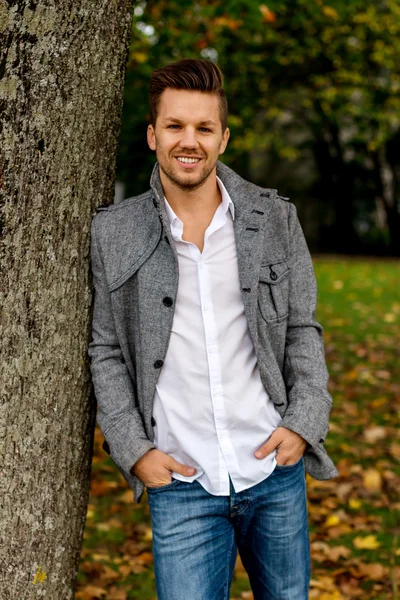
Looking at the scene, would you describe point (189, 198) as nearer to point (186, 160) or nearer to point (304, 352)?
point (186, 160)

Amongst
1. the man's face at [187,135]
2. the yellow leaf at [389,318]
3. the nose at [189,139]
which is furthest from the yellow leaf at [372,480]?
the yellow leaf at [389,318]

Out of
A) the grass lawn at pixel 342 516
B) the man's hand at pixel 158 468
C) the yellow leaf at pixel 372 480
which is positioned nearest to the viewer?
the man's hand at pixel 158 468

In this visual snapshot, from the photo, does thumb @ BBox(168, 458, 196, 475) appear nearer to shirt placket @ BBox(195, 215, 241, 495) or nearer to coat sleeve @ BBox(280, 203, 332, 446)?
shirt placket @ BBox(195, 215, 241, 495)

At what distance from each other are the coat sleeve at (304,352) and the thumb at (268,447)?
8cm

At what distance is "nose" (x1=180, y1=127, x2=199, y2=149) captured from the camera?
Answer: 2314mm

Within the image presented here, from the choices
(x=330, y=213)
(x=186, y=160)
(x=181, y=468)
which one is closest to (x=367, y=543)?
(x=181, y=468)

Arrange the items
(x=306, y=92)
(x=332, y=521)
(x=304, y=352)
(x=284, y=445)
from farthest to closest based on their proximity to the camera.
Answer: (x=306, y=92) → (x=332, y=521) → (x=304, y=352) → (x=284, y=445)

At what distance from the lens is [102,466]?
5.50m

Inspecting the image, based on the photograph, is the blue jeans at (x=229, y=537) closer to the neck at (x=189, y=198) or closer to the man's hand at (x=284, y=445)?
the man's hand at (x=284, y=445)

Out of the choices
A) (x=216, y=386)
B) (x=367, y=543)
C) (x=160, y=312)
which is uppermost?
(x=160, y=312)

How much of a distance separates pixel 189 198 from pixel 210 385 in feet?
2.06

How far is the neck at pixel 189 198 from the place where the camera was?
8.05ft

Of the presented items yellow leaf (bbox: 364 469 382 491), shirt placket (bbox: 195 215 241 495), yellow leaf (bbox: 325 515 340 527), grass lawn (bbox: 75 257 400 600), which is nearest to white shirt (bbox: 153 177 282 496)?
shirt placket (bbox: 195 215 241 495)

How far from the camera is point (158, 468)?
231cm
